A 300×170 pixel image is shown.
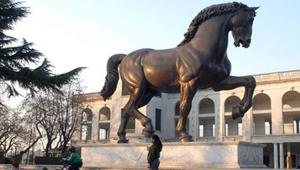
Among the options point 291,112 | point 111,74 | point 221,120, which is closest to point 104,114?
point 221,120

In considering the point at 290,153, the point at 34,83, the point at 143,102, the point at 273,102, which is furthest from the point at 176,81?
the point at 290,153

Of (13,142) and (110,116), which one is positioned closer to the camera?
(13,142)

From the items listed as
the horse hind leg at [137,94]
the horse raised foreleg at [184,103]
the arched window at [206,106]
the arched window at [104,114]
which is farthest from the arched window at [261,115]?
the horse raised foreleg at [184,103]

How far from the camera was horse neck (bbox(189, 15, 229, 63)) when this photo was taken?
11.0 metres

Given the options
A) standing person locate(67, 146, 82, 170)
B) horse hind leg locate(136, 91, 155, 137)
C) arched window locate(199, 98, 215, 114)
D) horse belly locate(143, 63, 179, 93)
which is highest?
arched window locate(199, 98, 215, 114)

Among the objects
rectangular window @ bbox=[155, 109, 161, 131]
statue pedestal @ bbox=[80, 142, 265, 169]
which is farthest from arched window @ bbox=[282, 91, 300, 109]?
statue pedestal @ bbox=[80, 142, 265, 169]

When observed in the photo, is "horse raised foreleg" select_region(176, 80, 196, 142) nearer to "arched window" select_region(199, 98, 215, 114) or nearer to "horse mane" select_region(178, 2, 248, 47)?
"horse mane" select_region(178, 2, 248, 47)

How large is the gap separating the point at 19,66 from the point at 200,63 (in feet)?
43.8

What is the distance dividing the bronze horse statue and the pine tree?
1073 cm

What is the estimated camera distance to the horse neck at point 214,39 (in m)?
11.0

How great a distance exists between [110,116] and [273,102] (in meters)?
20.6

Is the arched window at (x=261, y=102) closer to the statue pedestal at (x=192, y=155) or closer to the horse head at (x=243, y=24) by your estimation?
the statue pedestal at (x=192, y=155)

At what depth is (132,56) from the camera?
12562 mm

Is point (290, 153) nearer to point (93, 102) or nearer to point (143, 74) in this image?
point (93, 102)
